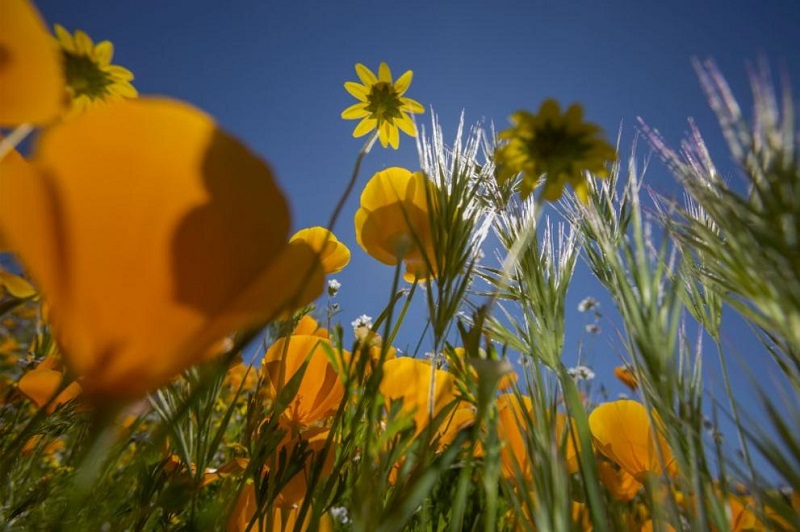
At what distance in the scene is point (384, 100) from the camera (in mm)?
1153

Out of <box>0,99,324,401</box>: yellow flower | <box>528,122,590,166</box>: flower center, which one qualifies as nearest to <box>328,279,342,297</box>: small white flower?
<box>528,122,590,166</box>: flower center

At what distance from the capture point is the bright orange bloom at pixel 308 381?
2.36ft

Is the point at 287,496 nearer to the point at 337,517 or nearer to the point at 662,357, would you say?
the point at 662,357

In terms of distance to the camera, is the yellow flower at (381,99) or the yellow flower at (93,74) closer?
the yellow flower at (93,74)

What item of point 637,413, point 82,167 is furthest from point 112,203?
point 637,413

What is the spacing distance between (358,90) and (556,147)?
0.71 meters

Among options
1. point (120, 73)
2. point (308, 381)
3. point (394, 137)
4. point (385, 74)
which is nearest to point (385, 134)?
point (394, 137)

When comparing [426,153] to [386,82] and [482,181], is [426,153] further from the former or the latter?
[386,82]

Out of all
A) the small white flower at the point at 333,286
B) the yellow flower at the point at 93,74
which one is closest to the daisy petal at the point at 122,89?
the yellow flower at the point at 93,74

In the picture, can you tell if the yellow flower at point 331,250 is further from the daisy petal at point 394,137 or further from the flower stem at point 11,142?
the daisy petal at point 394,137

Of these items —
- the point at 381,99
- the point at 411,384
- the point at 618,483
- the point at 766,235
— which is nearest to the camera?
the point at 766,235

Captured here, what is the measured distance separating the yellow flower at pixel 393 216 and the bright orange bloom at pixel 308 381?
0.20 meters

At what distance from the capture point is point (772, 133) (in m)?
0.44

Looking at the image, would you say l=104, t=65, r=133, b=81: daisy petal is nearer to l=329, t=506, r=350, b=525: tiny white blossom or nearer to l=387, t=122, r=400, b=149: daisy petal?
l=387, t=122, r=400, b=149: daisy petal
